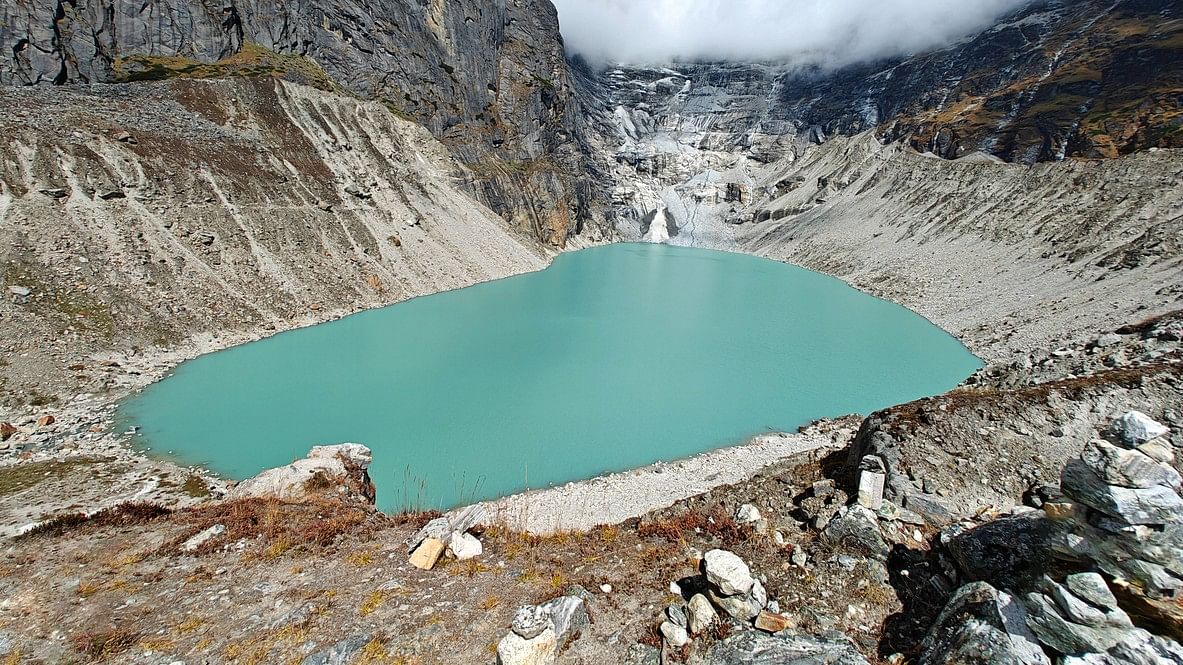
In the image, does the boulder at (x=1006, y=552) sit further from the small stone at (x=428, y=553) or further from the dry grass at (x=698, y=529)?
the small stone at (x=428, y=553)

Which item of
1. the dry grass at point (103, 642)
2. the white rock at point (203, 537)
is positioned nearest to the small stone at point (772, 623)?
the dry grass at point (103, 642)

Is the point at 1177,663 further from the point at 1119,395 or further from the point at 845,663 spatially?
the point at 1119,395

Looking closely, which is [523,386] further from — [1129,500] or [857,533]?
[1129,500]

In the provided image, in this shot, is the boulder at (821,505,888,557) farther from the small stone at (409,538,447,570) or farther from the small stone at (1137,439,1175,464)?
the small stone at (409,538,447,570)

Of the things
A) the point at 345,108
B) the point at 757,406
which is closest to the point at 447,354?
the point at 757,406

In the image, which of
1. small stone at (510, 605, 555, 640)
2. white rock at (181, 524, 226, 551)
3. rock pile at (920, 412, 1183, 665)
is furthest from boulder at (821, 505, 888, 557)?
white rock at (181, 524, 226, 551)
